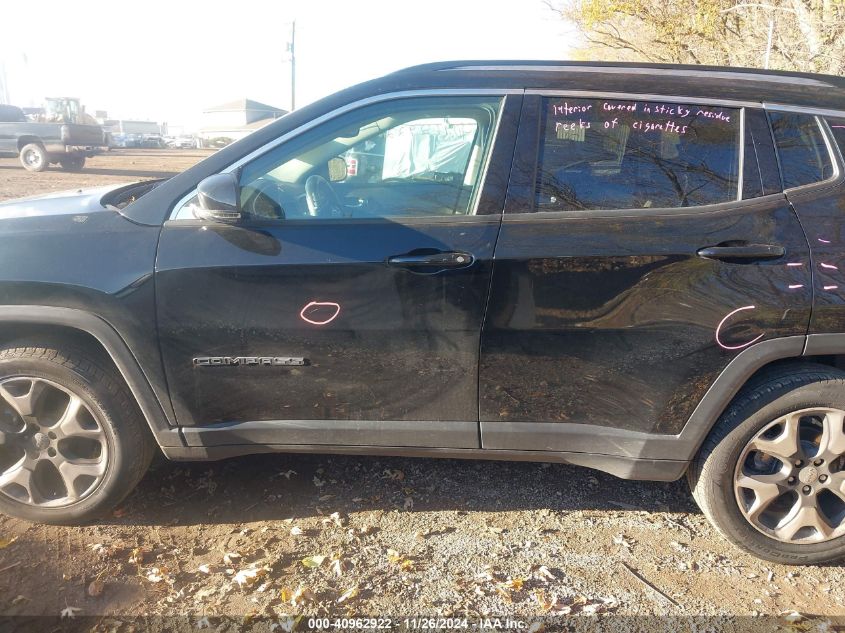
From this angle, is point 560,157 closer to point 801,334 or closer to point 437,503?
point 801,334

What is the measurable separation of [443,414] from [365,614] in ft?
2.66

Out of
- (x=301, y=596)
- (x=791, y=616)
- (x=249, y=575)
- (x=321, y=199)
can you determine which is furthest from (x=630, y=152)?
(x=249, y=575)

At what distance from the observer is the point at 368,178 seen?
2.88 metres

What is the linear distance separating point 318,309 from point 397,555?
1102 mm

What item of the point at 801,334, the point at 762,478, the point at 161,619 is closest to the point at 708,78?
the point at 801,334

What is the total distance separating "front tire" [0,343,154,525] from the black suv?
18 millimetres

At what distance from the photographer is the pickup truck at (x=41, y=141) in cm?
1905

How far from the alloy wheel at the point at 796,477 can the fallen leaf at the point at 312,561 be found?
175 centimetres

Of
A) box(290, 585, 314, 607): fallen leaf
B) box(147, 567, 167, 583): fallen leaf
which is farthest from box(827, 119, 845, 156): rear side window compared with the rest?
box(147, 567, 167, 583): fallen leaf

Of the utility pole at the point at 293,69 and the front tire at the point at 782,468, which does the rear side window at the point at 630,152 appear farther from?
the utility pole at the point at 293,69

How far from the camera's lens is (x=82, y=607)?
235 centimetres

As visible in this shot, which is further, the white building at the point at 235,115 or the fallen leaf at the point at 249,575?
the white building at the point at 235,115

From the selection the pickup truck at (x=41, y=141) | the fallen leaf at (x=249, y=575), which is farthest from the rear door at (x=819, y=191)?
the pickup truck at (x=41, y=141)

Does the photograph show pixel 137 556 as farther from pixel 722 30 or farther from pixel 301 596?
pixel 722 30
